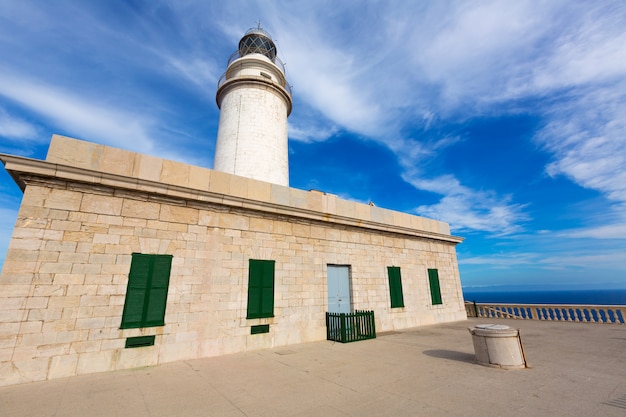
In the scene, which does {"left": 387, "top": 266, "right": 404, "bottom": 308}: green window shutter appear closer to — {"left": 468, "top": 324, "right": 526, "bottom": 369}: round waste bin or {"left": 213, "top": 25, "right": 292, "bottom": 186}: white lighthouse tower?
{"left": 468, "top": 324, "right": 526, "bottom": 369}: round waste bin

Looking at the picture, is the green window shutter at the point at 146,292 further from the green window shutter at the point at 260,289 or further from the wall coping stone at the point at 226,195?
the green window shutter at the point at 260,289

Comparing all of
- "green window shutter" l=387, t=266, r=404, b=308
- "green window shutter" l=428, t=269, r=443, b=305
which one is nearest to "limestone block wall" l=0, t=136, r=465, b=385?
"green window shutter" l=387, t=266, r=404, b=308

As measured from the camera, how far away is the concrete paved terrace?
3.71 metres

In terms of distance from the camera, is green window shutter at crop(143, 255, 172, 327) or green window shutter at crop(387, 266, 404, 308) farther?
green window shutter at crop(387, 266, 404, 308)

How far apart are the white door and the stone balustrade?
981 centimetres

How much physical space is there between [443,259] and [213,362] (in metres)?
12.1

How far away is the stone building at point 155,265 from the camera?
5289mm

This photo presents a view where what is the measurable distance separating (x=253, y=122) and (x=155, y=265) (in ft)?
28.0

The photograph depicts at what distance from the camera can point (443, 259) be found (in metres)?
14.0

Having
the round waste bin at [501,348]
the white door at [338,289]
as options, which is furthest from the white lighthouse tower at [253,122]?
the round waste bin at [501,348]

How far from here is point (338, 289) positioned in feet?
31.7

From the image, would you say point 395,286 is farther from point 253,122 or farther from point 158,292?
point 253,122

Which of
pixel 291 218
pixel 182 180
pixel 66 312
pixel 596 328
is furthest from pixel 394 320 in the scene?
pixel 66 312

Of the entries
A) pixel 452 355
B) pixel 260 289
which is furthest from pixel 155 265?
pixel 452 355
